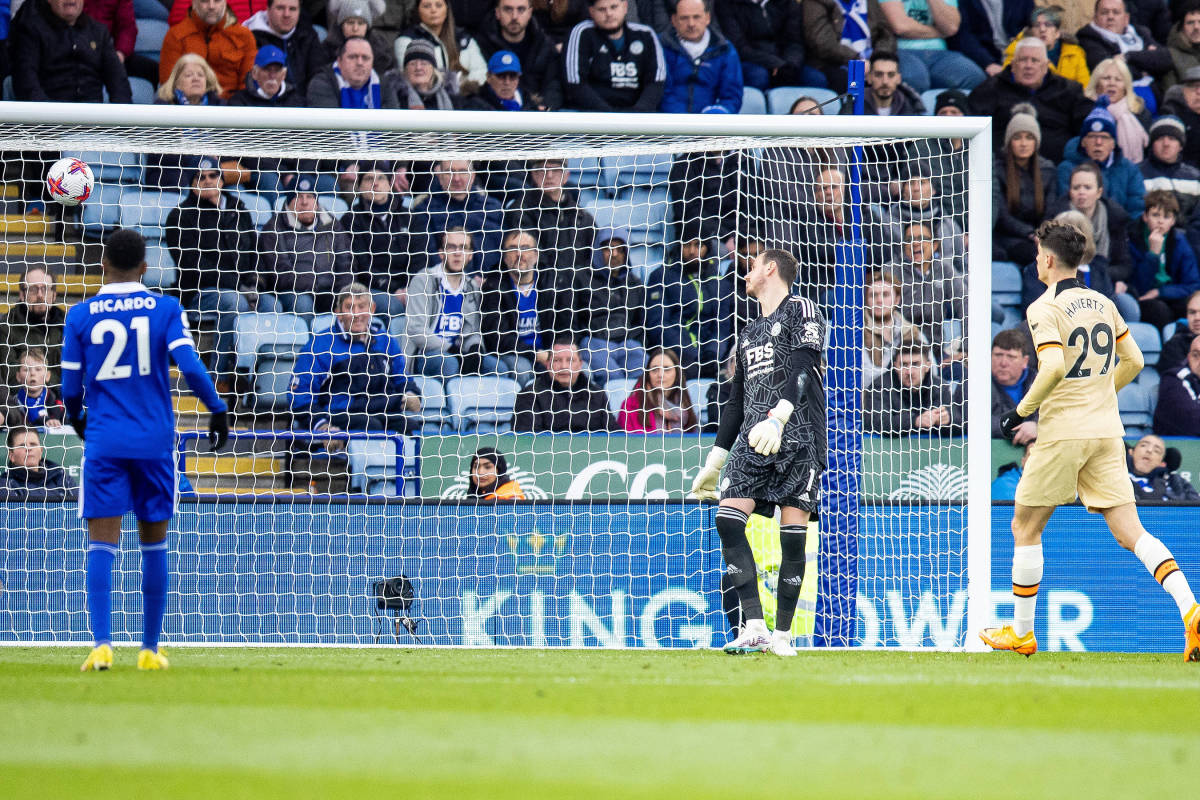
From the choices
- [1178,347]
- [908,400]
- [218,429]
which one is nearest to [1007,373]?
[908,400]

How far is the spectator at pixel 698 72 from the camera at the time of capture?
1212 cm

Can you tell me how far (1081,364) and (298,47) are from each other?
7.11 m

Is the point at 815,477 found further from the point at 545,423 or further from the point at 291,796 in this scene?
the point at 291,796

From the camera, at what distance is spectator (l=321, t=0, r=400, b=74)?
11.4 meters

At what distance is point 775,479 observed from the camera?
676cm

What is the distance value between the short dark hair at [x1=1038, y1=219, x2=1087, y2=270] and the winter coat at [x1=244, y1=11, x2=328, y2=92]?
6.37m

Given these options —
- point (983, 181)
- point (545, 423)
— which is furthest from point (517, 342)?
point (983, 181)

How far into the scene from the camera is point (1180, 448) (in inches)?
396

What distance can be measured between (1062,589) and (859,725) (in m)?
5.37

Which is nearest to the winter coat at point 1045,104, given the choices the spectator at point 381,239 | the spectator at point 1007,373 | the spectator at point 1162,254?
the spectator at point 1162,254

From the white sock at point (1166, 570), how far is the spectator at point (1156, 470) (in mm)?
3045

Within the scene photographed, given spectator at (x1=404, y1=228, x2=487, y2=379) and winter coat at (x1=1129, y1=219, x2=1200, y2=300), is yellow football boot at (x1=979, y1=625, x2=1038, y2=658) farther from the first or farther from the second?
winter coat at (x1=1129, y1=219, x2=1200, y2=300)

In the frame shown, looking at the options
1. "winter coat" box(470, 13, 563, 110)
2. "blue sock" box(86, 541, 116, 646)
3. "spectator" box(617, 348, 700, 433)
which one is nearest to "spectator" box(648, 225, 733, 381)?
"spectator" box(617, 348, 700, 433)

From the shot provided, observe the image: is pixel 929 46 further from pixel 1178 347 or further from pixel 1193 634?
pixel 1193 634
